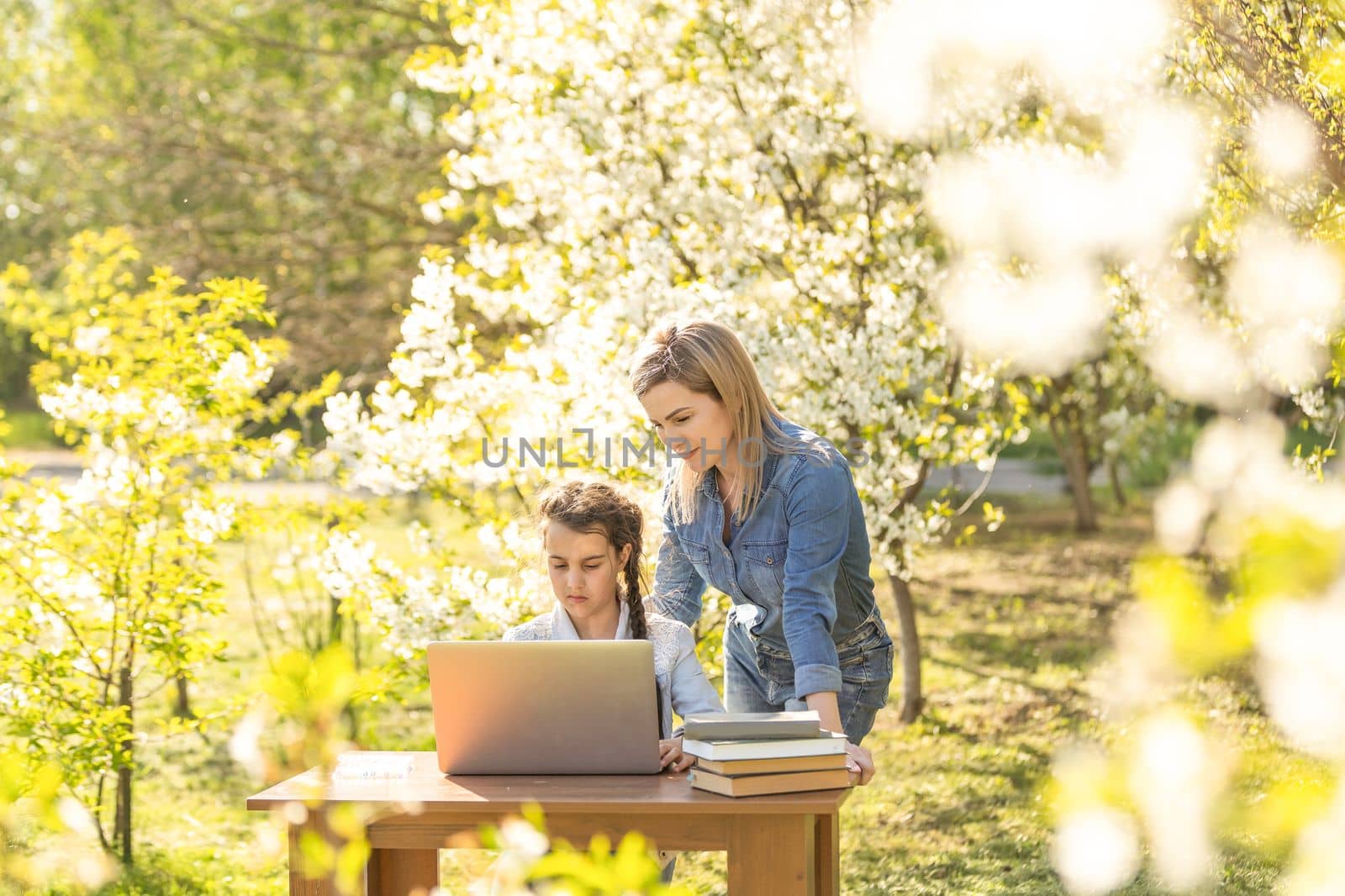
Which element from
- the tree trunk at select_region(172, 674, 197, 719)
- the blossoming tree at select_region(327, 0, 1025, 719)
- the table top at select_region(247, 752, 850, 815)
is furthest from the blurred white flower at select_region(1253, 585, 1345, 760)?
the tree trunk at select_region(172, 674, 197, 719)

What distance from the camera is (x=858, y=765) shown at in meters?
2.58

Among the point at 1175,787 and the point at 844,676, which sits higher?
the point at 1175,787

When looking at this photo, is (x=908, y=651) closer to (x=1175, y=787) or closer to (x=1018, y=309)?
(x=1018, y=309)

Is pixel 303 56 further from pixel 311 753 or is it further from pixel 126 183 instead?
pixel 311 753

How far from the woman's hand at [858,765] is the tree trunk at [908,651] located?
4.21 meters

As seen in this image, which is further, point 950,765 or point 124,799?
point 950,765

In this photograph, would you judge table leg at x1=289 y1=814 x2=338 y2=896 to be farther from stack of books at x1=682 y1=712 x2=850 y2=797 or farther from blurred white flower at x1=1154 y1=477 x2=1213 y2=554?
blurred white flower at x1=1154 y1=477 x2=1213 y2=554

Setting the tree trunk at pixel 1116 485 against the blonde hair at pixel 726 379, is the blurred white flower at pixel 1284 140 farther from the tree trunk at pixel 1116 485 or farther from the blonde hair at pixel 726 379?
the tree trunk at pixel 1116 485

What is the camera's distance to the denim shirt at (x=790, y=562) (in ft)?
9.35

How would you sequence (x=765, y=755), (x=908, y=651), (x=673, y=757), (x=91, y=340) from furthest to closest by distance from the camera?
(x=908, y=651)
(x=91, y=340)
(x=673, y=757)
(x=765, y=755)

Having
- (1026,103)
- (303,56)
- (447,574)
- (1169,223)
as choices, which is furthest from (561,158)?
(303,56)

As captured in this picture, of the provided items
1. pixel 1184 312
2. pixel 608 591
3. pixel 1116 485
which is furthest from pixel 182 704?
pixel 1116 485

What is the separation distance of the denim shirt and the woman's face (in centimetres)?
14

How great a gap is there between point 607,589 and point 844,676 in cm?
56
